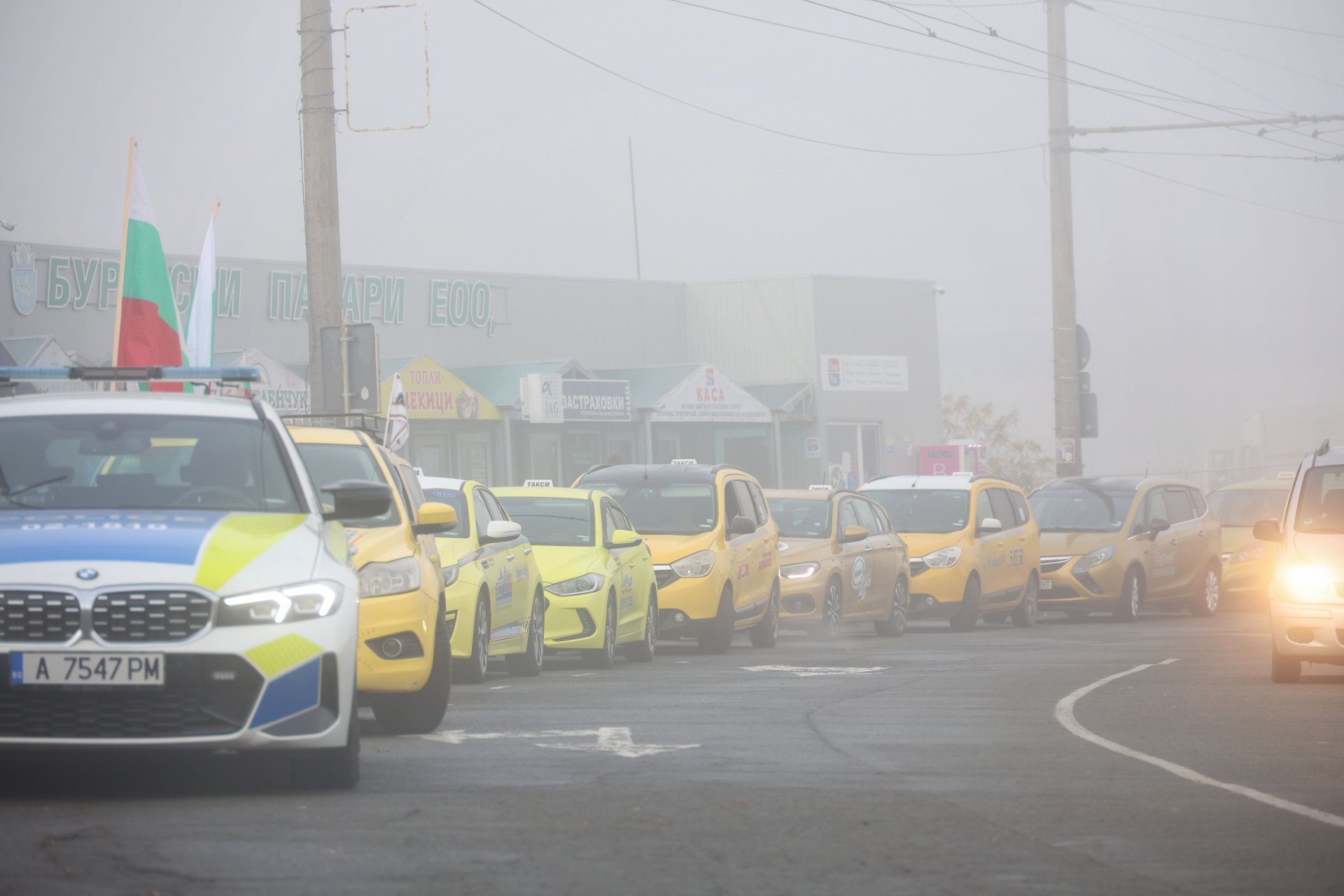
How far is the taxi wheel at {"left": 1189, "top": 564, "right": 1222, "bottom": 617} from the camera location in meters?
28.0

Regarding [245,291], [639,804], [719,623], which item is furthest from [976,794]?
[245,291]

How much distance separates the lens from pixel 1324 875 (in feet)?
20.5

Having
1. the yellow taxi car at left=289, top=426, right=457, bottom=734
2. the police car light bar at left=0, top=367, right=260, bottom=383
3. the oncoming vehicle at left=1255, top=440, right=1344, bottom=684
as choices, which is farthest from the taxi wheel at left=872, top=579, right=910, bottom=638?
the police car light bar at left=0, top=367, right=260, bottom=383

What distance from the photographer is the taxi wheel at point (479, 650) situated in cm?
1387

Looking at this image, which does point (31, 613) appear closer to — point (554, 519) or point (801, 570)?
point (554, 519)

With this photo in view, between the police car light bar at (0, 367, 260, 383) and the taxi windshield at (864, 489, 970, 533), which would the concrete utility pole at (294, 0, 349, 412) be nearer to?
the police car light bar at (0, 367, 260, 383)

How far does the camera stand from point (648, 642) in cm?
1775

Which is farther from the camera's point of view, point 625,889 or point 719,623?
point 719,623

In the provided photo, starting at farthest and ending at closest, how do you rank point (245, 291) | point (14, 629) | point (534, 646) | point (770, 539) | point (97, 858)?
1. point (245, 291)
2. point (770, 539)
3. point (534, 646)
4. point (14, 629)
5. point (97, 858)

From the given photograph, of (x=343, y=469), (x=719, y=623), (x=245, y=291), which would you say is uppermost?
(x=245, y=291)

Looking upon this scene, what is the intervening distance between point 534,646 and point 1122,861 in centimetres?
944

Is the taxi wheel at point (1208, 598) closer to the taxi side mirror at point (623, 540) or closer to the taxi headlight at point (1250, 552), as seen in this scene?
the taxi headlight at point (1250, 552)

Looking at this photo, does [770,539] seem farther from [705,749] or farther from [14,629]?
[14,629]

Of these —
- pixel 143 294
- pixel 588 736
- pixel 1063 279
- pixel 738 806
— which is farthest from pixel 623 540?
pixel 1063 279
